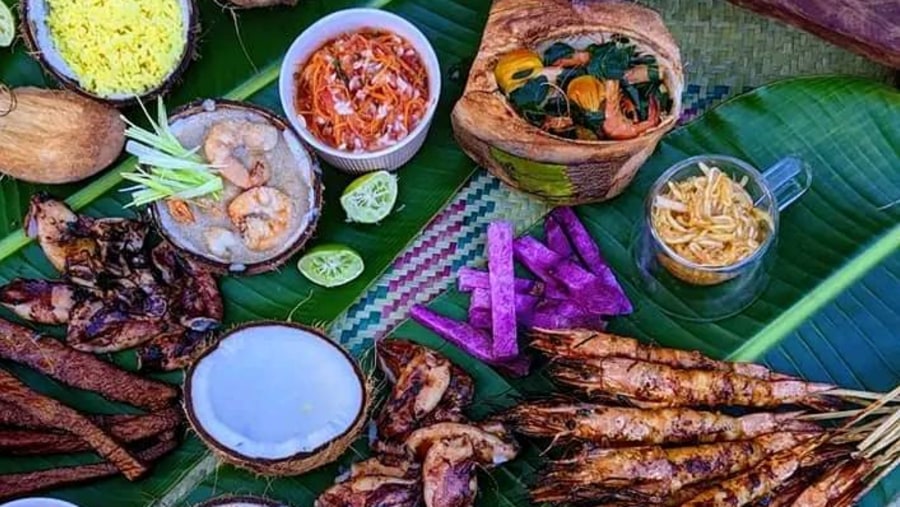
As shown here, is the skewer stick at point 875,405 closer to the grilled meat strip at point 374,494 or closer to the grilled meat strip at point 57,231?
the grilled meat strip at point 374,494

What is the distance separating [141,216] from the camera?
4.40 meters

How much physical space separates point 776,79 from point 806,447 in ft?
4.10

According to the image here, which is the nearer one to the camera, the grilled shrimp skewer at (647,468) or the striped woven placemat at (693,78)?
the grilled shrimp skewer at (647,468)

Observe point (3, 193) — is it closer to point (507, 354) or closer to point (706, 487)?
point (507, 354)

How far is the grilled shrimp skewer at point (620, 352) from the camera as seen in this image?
→ 4.00 metres

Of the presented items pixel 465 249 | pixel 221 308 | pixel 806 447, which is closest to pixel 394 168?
pixel 465 249

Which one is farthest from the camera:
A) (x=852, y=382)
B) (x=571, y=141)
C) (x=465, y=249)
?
(x=465, y=249)

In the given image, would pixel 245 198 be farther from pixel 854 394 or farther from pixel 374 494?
pixel 854 394

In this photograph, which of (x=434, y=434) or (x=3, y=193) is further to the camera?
(x=3, y=193)

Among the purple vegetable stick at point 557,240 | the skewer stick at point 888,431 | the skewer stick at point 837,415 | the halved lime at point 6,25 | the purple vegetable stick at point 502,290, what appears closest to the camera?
the skewer stick at point 888,431

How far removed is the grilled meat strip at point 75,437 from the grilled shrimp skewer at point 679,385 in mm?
1272

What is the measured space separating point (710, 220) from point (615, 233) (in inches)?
15.0

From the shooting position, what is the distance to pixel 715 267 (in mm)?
3984

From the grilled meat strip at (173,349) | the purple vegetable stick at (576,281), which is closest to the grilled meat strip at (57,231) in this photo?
the grilled meat strip at (173,349)
